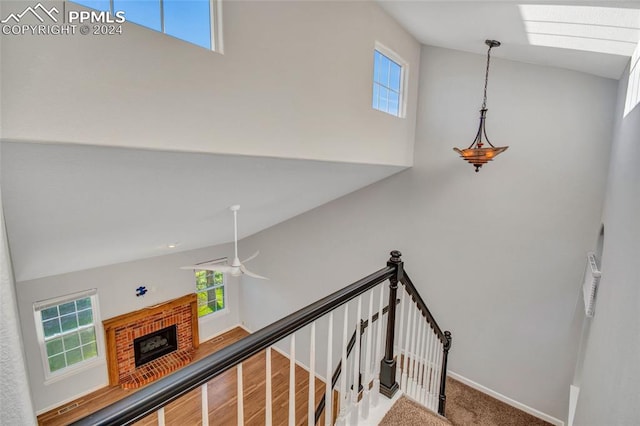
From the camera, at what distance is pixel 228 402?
5.10m

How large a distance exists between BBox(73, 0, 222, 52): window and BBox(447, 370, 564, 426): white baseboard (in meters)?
4.89

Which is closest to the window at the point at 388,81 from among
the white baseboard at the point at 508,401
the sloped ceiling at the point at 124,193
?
the sloped ceiling at the point at 124,193

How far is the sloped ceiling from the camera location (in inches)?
62.4

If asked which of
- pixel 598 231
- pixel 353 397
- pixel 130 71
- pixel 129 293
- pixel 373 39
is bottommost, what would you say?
pixel 129 293

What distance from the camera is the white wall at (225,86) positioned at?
4.32 ft

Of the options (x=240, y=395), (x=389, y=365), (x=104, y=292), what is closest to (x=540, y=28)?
(x=389, y=365)

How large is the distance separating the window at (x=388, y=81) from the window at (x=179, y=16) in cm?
191

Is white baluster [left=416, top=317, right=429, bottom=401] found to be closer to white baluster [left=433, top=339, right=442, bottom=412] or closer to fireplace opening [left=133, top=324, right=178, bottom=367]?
white baluster [left=433, top=339, right=442, bottom=412]

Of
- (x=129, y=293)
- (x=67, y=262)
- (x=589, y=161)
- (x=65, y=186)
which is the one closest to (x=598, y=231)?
(x=589, y=161)

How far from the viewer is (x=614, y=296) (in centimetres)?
141

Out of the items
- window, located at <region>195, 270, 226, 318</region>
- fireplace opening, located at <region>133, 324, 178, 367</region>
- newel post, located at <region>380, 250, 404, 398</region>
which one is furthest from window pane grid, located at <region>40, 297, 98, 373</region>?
newel post, located at <region>380, 250, 404, 398</region>

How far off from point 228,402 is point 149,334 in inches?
90.0

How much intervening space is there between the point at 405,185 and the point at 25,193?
403 centimetres

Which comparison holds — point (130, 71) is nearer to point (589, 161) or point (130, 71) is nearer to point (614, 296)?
point (614, 296)
